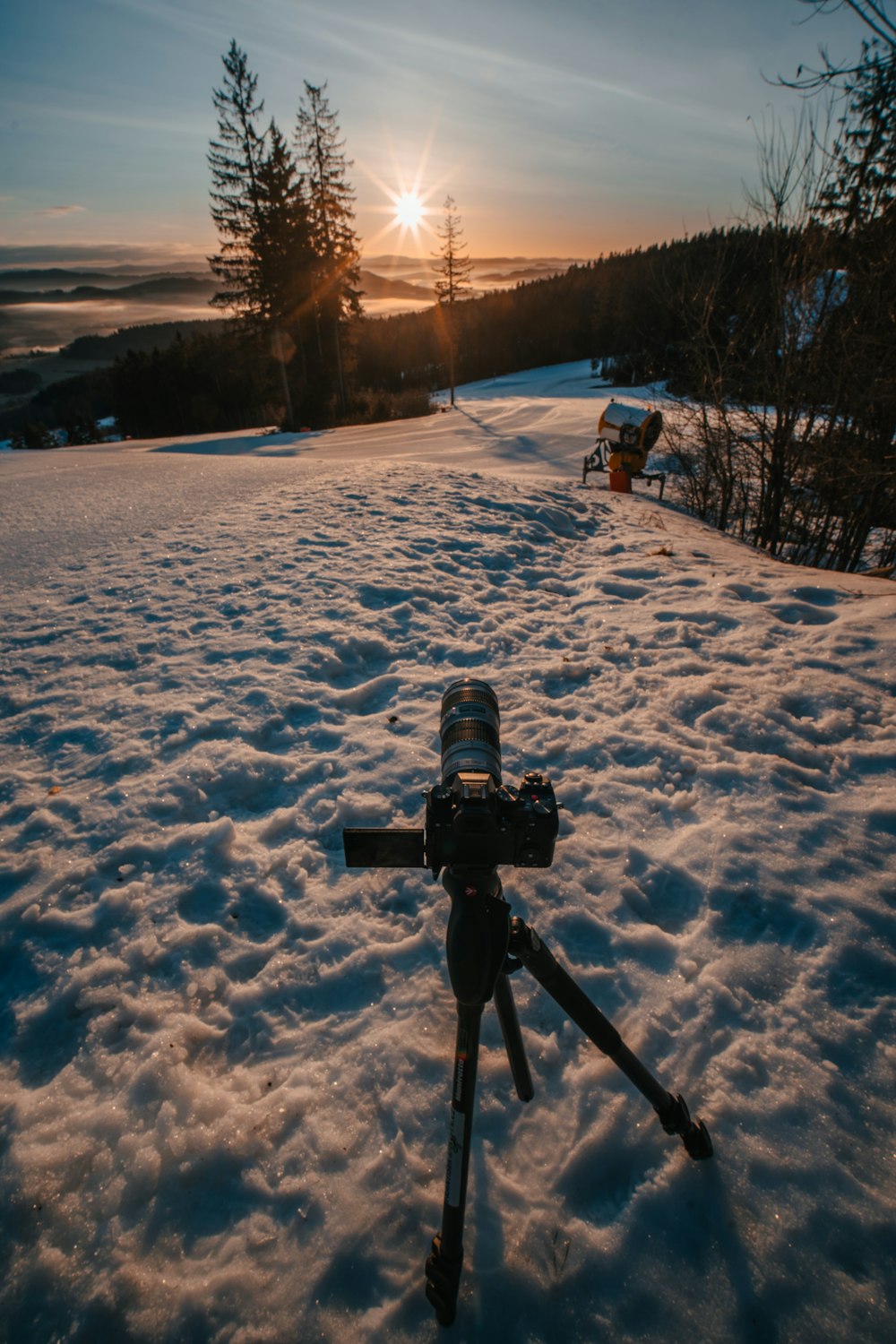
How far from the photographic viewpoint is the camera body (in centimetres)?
137

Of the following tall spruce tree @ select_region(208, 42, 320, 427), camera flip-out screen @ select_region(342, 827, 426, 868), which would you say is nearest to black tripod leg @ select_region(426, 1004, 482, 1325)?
camera flip-out screen @ select_region(342, 827, 426, 868)

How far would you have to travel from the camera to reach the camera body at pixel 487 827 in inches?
54.0

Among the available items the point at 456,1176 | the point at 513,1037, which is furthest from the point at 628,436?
the point at 456,1176

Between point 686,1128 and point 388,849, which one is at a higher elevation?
point 388,849

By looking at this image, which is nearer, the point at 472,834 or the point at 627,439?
the point at 472,834

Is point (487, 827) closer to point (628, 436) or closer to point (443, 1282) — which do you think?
point (443, 1282)

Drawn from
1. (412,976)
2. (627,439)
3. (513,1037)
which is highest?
(627,439)

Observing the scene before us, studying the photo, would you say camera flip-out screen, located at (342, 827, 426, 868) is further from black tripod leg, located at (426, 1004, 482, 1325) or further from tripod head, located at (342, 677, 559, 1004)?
black tripod leg, located at (426, 1004, 482, 1325)

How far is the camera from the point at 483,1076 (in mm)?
2029

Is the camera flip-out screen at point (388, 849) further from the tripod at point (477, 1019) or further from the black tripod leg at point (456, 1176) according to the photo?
the black tripod leg at point (456, 1176)

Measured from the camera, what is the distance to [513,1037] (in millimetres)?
1740

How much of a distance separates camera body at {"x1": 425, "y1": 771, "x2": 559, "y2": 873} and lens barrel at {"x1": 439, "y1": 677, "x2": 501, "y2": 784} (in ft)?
0.49

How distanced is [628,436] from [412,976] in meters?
11.8

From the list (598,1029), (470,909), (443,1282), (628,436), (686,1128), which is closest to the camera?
(470,909)
